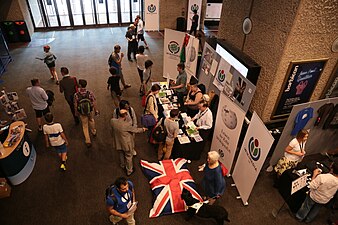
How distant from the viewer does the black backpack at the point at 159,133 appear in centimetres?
455

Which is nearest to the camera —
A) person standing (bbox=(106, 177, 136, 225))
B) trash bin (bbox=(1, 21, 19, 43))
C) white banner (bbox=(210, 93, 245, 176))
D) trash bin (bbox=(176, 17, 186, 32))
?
person standing (bbox=(106, 177, 136, 225))

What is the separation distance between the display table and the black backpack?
2482 mm

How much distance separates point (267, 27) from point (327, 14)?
96 centimetres

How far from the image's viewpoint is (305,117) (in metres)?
4.35

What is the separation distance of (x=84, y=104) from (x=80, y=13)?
1078cm

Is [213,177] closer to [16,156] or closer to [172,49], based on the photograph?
[16,156]

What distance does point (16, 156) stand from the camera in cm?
430

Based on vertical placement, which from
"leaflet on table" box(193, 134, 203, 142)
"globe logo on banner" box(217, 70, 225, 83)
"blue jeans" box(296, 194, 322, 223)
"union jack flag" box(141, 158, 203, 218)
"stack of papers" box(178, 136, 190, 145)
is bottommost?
"union jack flag" box(141, 158, 203, 218)

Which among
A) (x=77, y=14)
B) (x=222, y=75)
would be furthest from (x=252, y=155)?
(x=77, y=14)

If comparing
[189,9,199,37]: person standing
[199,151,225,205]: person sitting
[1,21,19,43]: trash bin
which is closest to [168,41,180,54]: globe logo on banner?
[199,151,225,205]: person sitting

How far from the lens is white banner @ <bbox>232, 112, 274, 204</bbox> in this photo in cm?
349

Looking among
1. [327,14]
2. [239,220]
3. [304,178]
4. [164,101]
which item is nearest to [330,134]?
[304,178]

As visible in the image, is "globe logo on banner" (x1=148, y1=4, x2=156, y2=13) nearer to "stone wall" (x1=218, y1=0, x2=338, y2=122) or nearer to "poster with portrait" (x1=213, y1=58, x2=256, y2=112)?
"stone wall" (x1=218, y1=0, x2=338, y2=122)

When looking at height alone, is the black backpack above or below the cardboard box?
above
